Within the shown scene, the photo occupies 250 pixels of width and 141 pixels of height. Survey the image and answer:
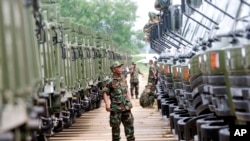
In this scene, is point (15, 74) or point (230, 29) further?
point (230, 29)

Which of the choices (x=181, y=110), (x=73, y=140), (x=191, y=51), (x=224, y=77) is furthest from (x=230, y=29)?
(x=73, y=140)

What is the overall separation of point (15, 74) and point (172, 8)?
354 inches

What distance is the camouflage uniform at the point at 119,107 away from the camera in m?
14.4

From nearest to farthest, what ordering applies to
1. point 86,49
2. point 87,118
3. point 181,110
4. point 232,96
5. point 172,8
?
point 232,96, point 172,8, point 181,110, point 87,118, point 86,49

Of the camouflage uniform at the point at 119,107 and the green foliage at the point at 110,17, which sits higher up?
the green foliage at the point at 110,17

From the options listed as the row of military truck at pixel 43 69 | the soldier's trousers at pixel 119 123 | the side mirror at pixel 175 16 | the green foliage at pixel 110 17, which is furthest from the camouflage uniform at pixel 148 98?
the green foliage at pixel 110 17

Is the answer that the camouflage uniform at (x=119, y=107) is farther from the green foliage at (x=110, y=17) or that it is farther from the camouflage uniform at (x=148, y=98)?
the green foliage at (x=110, y=17)

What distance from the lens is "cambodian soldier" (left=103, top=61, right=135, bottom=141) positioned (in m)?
14.4

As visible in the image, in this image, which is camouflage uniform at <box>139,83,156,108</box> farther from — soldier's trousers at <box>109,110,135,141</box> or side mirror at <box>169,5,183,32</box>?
soldier's trousers at <box>109,110,135,141</box>

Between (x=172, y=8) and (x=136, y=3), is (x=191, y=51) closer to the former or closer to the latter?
(x=172, y=8)

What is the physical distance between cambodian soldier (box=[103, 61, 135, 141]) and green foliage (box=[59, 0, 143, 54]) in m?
61.6

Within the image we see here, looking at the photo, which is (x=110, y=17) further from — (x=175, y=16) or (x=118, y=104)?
(x=118, y=104)

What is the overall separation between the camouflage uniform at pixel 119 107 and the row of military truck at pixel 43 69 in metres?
1.05

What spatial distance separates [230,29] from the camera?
31.1 feet
